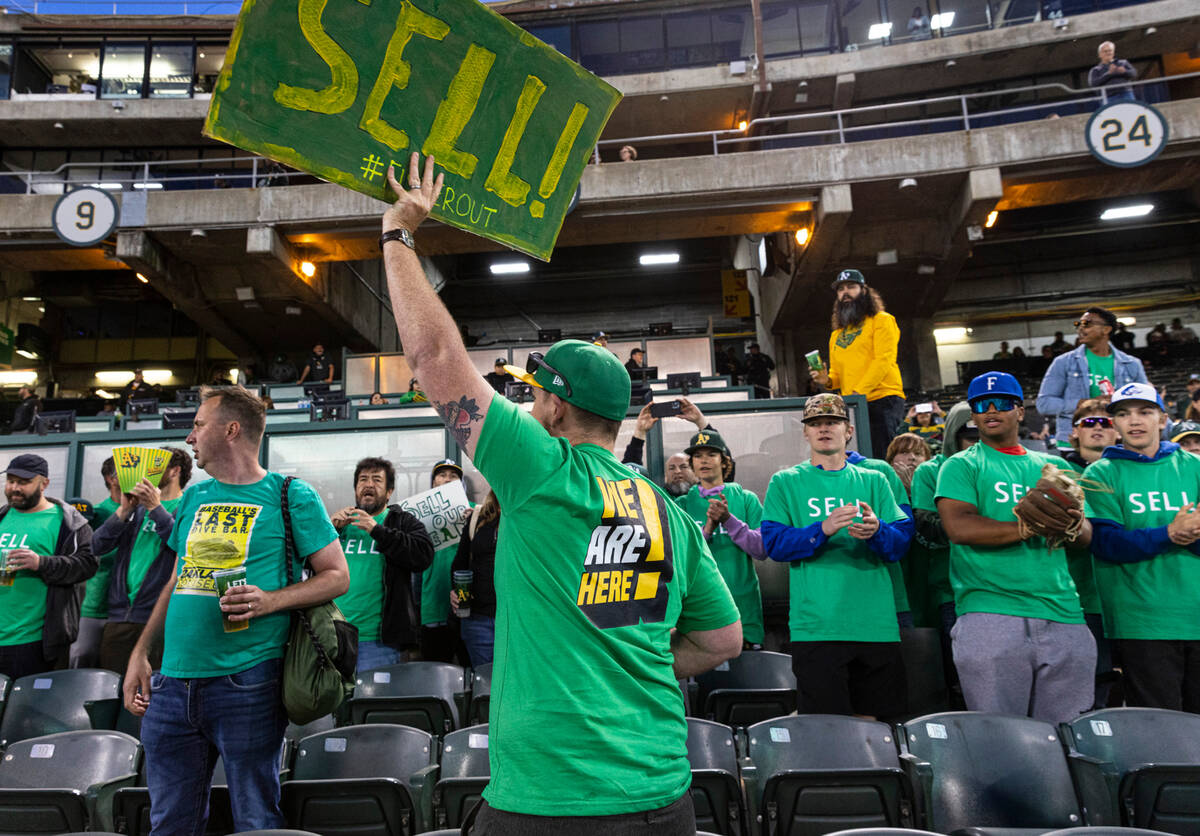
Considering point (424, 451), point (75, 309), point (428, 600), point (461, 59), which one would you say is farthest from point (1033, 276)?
point (75, 309)

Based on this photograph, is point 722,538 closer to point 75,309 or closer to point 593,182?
point 593,182

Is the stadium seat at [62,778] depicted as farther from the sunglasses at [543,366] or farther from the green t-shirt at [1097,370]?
the green t-shirt at [1097,370]

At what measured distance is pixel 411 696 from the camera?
3604mm

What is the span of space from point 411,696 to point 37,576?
2346 mm

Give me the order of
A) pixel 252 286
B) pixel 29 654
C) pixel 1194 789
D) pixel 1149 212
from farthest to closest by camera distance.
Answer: pixel 1149 212, pixel 252 286, pixel 29 654, pixel 1194 789

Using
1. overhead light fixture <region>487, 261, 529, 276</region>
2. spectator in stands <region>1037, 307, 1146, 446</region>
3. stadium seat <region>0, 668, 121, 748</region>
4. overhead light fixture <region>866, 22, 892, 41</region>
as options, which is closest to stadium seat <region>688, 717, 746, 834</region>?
stadium seat <region>0, 668, 121, 748</region>

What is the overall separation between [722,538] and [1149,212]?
1718 centimetres

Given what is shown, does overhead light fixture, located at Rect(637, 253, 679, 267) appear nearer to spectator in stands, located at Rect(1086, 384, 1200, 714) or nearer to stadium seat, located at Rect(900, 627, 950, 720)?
stadium seat, located at Rect(900, 627, 950, 720)

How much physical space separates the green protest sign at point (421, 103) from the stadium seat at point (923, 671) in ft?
10.0

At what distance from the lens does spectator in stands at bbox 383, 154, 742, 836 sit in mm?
Answer: 1261

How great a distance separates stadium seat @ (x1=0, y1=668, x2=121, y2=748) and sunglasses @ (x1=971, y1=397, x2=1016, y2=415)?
4.25 metres

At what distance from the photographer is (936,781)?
8.90ft

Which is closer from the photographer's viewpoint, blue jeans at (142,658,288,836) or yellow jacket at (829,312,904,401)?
blue jeans at (142,658,288,836)

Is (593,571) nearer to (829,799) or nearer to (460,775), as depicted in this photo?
(829,799)
